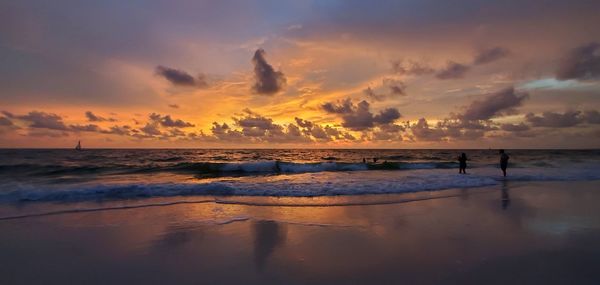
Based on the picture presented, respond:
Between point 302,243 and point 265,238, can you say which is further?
point 265,238

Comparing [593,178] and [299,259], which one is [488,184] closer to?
[593,178]

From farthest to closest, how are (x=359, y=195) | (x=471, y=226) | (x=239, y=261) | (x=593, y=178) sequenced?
(x=593, y=178) < (x=359, y=195) < (x=471, y=226) < (x=239, y=261)

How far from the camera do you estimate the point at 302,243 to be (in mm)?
6805

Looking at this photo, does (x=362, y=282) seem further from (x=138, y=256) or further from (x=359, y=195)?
(x=359, y=195)

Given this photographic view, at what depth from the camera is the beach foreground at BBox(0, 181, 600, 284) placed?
17.1ft

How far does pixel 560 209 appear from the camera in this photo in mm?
10500

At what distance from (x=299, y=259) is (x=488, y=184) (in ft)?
50.6

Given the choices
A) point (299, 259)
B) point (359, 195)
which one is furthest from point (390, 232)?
point (359, 195)

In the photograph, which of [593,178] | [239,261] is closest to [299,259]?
[239,261]

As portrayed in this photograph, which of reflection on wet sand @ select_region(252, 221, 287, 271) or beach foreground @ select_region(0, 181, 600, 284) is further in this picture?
reflection on wet sand @ select_region(252, 221, 287, 271)

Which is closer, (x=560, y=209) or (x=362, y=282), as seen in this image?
(x=362, y=282)

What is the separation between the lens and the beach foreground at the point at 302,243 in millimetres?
5207

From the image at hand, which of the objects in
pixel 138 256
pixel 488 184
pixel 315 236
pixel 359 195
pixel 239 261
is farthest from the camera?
pixel 488 184

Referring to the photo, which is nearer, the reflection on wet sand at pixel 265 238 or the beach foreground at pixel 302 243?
the beach foreground at pixel 302 243
